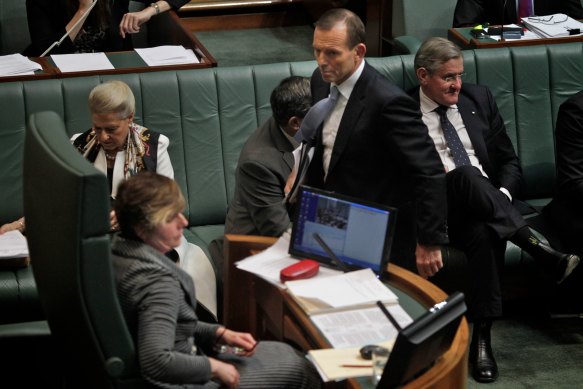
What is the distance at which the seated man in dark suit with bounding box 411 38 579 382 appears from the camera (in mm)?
4035

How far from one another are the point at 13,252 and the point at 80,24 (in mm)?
1556

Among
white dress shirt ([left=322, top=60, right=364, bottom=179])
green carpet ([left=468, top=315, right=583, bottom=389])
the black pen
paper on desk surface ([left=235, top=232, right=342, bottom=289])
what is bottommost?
green carpet ([left=468, top=315, right=583, bottom=389])

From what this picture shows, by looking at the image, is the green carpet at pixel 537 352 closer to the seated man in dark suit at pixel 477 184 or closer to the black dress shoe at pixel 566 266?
the seated man in dark suit at pixel 477 184

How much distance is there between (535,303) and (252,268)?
1854 mm

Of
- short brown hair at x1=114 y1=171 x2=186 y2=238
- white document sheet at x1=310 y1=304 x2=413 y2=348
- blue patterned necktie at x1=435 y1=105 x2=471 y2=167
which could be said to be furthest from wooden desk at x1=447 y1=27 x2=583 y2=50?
short brown hair at x1=114 y1=171 x2=186 y2=238

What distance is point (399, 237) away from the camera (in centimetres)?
373

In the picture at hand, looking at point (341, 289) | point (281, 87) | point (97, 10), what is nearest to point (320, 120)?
point (281, 87)

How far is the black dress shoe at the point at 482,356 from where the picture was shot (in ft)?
12.9

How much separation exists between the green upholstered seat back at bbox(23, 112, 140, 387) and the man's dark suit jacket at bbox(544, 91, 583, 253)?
7.52 feet

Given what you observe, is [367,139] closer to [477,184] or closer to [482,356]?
[477,184]

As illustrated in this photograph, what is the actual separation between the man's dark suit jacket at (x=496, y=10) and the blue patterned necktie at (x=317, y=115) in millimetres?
2174

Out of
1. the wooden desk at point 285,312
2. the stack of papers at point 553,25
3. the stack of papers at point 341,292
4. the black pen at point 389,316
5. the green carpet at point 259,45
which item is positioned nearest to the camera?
the wooden desk at point 285,312

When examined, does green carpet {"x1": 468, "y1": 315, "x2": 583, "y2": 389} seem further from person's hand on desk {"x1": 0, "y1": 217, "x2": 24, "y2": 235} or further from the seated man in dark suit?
person's hand on desk {"x1": 0, "y1": 217, "x2": 24, "y2": 235}

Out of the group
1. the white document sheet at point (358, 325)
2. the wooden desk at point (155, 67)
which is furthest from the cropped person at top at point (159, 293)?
the wooden desk at point (155, 67)
